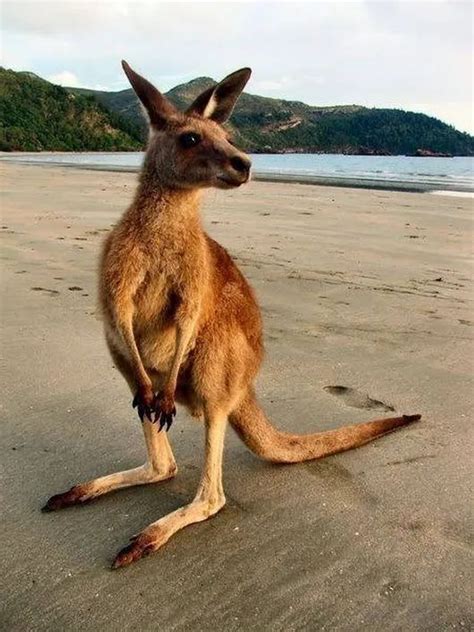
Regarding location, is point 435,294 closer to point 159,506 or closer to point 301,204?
point 159,506

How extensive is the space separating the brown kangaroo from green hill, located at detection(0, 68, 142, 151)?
58330 mm

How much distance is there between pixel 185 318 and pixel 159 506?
25.8 inches

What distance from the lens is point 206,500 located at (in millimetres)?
2330

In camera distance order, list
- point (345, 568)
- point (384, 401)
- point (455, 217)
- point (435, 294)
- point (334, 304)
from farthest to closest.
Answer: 1. point (455, 217)
2. point (435, 294)
3. point (334, 304)
4. point (384, 401)
5. point (345, 568)

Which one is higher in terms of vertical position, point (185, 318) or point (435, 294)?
point (185, 318)

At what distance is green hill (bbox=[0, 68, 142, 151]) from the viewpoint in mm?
61594

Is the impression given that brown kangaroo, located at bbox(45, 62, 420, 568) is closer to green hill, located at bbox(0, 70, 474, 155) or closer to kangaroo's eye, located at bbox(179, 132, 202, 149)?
kangaroo's eye, located at bbox(179, 132, 202, 149)

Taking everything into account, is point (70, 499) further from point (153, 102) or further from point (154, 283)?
point (153, 102)

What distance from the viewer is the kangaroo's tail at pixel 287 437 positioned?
2.57 m

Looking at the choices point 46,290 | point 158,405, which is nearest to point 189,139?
point 158,405

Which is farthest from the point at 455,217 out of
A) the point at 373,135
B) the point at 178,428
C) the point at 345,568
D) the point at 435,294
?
the point at 373,135

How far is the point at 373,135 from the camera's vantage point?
9094 cm

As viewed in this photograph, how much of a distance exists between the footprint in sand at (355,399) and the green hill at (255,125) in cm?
4361

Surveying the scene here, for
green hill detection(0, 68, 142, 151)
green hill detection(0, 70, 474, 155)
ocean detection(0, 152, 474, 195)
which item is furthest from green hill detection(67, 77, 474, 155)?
ocean detection(0, 152, 474, 195)
